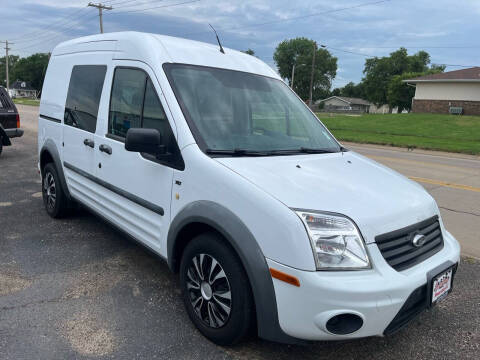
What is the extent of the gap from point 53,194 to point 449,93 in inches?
1579

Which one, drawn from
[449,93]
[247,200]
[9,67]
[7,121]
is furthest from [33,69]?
[247,200]

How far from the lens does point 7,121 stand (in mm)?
9984

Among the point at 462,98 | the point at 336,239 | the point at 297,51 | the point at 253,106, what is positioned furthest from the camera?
the point at 297,51

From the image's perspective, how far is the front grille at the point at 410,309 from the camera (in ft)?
7.54

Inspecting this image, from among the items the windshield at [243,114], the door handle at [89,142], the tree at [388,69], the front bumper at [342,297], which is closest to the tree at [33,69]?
the tree at [388,69]

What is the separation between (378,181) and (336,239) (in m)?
0.84

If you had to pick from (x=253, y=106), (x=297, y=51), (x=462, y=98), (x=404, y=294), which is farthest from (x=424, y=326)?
(x=297, y=51)

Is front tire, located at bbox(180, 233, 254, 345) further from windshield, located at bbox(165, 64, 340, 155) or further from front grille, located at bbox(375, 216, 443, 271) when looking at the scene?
front grille, located at bbox(375, 216, 443, 271)

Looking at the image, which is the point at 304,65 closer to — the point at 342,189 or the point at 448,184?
the point at 448,184

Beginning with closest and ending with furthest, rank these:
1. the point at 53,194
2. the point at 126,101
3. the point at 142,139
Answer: the point at 142,139 < the point at 126,101 < the point at 53,194

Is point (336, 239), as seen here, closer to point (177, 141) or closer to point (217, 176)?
point (217, 176)

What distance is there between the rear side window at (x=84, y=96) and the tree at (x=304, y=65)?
98.1 metres

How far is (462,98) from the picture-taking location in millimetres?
36906

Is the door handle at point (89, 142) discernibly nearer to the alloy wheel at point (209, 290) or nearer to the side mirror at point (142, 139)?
the side mirror at point (142, 139)
